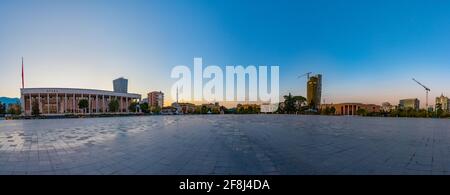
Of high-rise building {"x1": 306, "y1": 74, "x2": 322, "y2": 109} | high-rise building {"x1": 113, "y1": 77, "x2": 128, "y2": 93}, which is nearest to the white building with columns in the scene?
high-rise building {"x1": 113, "y1": 77, "x2": 128, "y2": 93}

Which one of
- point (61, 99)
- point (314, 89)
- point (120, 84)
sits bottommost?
point (61, 99)

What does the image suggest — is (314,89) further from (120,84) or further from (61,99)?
(120,84)

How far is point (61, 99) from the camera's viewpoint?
246 ft

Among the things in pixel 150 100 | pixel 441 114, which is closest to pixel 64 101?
pixel 150 100

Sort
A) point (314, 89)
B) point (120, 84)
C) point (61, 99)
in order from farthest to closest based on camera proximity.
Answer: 1. point (120, 84)
2. point (314, 89)
3. point (61, 99)

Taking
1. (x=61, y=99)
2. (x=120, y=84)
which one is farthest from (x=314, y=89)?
(x=120, y=84)

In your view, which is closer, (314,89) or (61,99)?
(61,99)

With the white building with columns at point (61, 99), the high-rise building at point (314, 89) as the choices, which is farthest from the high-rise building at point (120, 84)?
the high-rise building at point (314, 89)

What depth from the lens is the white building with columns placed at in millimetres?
68062

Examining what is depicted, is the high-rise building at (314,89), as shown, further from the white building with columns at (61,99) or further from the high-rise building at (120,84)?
the high-rise building at (120,84)

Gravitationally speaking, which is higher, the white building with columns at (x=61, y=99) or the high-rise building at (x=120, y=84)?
the high-rise building at (x=120, y=84)

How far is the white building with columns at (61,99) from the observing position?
2680 inches

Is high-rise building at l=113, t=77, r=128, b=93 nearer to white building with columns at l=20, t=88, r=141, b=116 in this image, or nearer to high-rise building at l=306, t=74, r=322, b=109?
white building with columns at l=20, t=88, r=141, b=116
